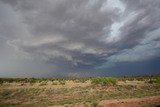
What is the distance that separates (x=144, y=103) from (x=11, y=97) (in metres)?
26.8

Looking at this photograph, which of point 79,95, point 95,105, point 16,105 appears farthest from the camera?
point 79,95

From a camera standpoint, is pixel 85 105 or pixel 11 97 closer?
pixel 85 105

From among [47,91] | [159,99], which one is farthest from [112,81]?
[159,99]

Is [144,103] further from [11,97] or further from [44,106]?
[11,97]

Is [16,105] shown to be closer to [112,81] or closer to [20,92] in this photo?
[20,92]

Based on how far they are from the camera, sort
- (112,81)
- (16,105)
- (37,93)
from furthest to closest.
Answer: (112,81), (37,93), (16,105)

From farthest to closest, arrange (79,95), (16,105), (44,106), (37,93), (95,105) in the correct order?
(37,93) < (79,95) < (16,105) < (44,106) < (95,105)

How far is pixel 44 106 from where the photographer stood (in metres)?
36.4

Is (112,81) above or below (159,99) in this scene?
→ above

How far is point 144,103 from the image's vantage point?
3478 centimetres

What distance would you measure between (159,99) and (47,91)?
25676 mm

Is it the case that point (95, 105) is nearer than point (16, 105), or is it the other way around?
point (95, 105)

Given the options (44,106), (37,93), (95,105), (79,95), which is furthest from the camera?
(37,93)

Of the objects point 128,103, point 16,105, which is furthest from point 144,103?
point 16,105
